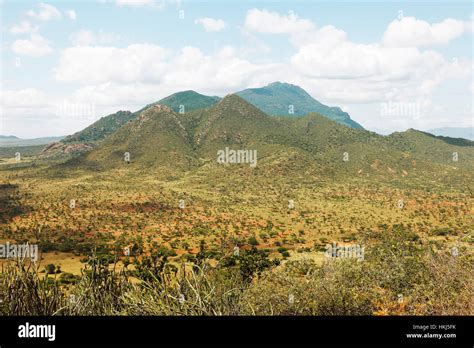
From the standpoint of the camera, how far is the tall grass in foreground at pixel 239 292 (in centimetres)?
694

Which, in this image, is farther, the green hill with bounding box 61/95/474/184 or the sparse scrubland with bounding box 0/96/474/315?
the green hill with bounding box 61/95/474/184

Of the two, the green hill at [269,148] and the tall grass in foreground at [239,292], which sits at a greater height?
the green hill at [269,148]

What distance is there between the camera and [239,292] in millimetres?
9070

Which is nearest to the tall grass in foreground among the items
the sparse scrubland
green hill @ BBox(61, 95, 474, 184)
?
the sparse scrubland

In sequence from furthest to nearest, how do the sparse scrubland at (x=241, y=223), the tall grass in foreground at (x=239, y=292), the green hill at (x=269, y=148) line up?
1. the green hill at (x=269, y=148)
2. the sparse scrubland at (x=241, y=223)
3. the tall grass in foreground at (x=239, y=292)

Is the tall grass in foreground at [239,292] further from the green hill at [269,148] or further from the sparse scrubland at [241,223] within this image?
the green hill at [269,148]

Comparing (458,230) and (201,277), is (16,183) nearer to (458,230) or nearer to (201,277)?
(458,230)

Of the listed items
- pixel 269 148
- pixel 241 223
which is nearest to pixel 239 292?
pixel 241 223

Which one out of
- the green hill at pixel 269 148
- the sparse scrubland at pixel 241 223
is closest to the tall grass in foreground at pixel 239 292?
the sparse scrubland at pixel 241 223

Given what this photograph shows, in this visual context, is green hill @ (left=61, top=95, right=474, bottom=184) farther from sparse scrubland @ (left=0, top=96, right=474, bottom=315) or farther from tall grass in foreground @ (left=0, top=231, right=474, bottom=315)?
tall grass in foreground @ (left=0, top=231, right=474, bottom=315)

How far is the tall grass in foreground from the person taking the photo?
6.94 m

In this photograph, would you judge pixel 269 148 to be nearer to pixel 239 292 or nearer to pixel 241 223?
pixel 241 223

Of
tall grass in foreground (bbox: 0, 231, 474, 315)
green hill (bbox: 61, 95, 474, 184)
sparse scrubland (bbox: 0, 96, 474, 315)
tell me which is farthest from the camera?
green hill (bbox: 61, 95, 474, 184)
